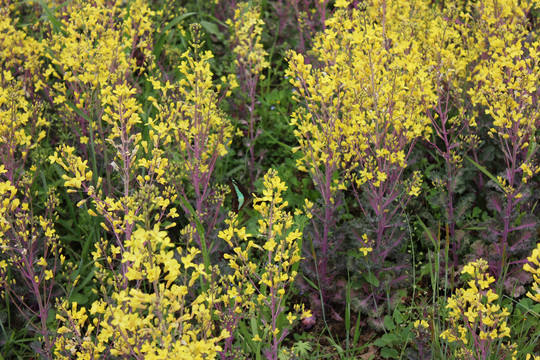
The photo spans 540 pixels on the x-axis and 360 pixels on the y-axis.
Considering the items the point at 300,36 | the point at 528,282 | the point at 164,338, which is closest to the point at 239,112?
the point at 300,36

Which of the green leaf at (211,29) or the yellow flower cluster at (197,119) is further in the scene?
the green leaf at (211,29)

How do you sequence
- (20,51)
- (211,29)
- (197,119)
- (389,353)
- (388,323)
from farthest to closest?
1. (211,29)
2. (20,51)
3. (197,119)
4. (388,323)
5. (389,353)

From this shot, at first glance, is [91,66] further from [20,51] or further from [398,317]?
[398,317]

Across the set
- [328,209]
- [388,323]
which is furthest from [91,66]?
[388,323]

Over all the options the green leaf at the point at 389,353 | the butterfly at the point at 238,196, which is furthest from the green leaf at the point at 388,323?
the butterfly at the point at 238,196

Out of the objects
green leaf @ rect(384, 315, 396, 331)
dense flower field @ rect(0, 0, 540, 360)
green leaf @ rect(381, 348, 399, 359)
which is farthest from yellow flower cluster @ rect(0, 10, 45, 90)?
green leaf @ rect(381, 348, 399, 359)

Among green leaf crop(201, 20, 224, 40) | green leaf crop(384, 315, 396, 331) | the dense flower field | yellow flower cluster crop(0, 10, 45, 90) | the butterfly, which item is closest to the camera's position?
the dense flower field

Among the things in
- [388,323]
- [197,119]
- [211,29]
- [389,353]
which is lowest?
[389,353]

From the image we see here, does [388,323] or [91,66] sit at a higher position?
[91,66]

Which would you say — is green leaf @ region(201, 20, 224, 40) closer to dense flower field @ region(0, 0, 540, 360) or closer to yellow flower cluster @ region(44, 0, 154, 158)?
yellow flower cluster @ region(44, 0, 154, 158)

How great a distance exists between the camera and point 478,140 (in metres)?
4.49

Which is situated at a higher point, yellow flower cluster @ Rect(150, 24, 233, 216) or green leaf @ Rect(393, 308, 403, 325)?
yellow flower cluster @ Rect(150, 24, 233, 216)

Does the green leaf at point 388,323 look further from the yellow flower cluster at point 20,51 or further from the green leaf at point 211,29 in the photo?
the green leaf at point 211,29

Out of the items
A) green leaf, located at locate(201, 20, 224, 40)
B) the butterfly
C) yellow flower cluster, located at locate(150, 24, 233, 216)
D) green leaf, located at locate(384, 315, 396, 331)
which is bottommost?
green leaf, located at locate(384, 315, 396, 331)
